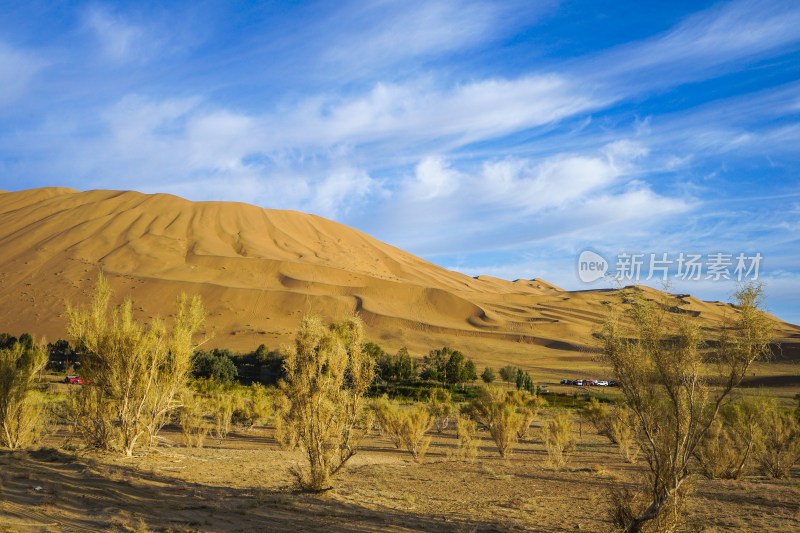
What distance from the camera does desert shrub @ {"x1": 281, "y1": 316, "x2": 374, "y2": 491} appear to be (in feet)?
32.8

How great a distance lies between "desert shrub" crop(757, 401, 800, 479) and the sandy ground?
46cm

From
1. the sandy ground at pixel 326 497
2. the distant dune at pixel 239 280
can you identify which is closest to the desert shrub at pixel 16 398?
the sandy ground at pixel 326 497

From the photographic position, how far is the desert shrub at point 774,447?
15352 mm

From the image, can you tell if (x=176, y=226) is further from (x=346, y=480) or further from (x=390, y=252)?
(x=346, y=480)

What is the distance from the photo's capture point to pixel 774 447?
16234 mm

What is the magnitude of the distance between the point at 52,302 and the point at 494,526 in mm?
72180

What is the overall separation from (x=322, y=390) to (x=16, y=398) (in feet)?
30.7

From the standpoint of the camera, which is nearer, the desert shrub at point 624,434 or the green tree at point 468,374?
the desert shrub at point 624,434

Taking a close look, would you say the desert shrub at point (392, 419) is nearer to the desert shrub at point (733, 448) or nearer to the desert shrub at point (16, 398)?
the desert shrub at point (733, 448)

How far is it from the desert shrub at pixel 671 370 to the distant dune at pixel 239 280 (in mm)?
43129

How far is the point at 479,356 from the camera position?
63969mm

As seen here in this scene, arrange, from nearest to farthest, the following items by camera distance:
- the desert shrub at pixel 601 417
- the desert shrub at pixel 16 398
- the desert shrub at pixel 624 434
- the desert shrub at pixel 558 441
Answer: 1. the desert shrub at pixel 16 398
2. the desert shrub at pixel 558 441
3. the desert shrub at pixel 624 434
4. the desert shrub at pixel 601 417

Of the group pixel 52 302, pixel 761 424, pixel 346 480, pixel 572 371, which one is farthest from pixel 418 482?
pixel 52 302

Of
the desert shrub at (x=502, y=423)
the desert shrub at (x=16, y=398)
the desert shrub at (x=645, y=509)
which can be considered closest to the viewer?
the desert shrub at (x=645, y=509)
